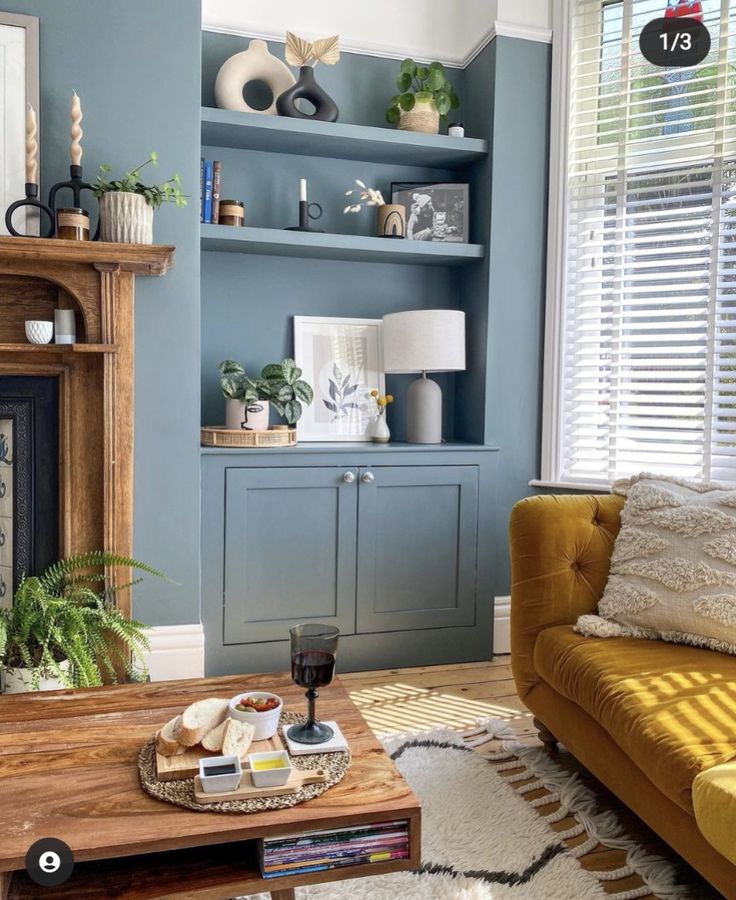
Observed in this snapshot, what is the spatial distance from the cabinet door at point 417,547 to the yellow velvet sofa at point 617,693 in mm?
815

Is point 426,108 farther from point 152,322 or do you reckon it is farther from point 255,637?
point 255,637

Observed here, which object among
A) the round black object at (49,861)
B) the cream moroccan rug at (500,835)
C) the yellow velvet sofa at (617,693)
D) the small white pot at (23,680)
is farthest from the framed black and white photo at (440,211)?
the round black object at (49,861)

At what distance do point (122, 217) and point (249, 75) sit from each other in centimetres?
97

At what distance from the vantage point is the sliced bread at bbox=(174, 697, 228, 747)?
1.47 m

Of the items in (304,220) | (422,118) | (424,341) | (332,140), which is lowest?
(424,341)

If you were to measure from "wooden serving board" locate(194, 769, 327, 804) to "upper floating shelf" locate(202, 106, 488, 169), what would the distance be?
7.91 ft

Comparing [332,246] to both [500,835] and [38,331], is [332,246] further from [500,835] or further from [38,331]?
[500,835]

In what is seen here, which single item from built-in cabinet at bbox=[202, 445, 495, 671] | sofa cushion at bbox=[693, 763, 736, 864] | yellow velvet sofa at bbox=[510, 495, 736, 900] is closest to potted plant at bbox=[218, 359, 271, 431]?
built-in cabinet at bbox=[202, 445, 495, 671]

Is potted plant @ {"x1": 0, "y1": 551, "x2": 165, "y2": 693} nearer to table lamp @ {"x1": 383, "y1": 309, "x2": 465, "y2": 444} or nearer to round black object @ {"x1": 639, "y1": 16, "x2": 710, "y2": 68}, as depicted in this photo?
table lamp @ {"x1": 383, "y1": 309, "x2": 465, "y2": 444}

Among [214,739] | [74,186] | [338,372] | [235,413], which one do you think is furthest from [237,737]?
[338,372]

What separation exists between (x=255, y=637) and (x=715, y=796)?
188cm

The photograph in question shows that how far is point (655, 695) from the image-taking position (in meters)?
1.84

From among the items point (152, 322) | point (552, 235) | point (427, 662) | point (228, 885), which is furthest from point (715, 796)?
point (552, 235)

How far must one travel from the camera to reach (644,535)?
7.54ft
